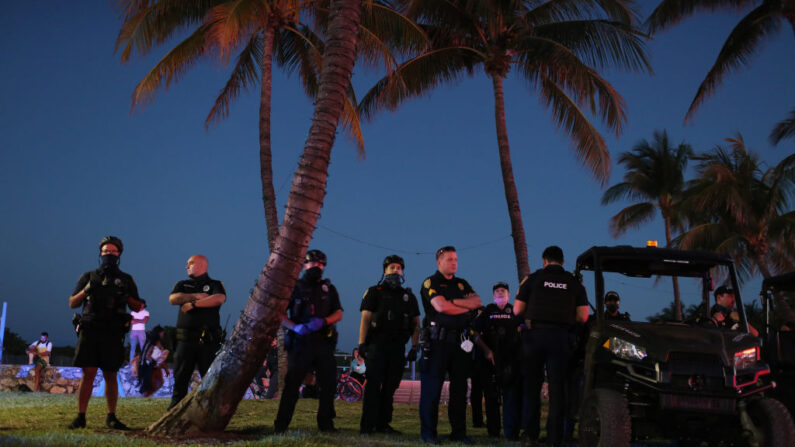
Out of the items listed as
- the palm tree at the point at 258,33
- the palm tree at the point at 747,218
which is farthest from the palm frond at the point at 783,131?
the palm tree at the point at 258,33

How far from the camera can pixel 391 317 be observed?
827cm

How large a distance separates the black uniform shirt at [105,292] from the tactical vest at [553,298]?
4.32 m

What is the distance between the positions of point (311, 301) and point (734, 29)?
54.5ft

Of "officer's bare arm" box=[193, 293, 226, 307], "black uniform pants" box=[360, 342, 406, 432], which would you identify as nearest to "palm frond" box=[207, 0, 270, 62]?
"officer's bare arm" box=[193, 293, 226, 307]

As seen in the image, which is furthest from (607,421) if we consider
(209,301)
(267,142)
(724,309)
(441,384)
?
(267,142)

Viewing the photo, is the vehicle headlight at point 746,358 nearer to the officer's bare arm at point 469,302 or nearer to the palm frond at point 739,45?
the officer's bare arm at point 469,302

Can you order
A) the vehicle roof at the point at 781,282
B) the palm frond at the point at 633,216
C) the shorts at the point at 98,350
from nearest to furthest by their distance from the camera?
1. the shorts at the point at 98,350
2. the vehicle roof at the point at 781,282
3. the palm frond at the point at 633,216

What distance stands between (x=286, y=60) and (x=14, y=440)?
16.6 metres

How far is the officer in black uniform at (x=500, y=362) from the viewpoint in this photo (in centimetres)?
855

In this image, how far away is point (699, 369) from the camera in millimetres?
5766

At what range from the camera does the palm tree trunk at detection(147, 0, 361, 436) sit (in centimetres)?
702

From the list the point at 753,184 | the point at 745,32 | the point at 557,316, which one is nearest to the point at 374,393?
the point at 557,316

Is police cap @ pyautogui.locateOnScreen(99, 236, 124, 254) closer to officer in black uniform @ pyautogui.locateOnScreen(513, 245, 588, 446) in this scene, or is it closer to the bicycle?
officer in black uniform @ pyautogui.locateOnScreen(513, 245, 588, 446)

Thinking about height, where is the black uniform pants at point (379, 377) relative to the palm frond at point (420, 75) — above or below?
below
